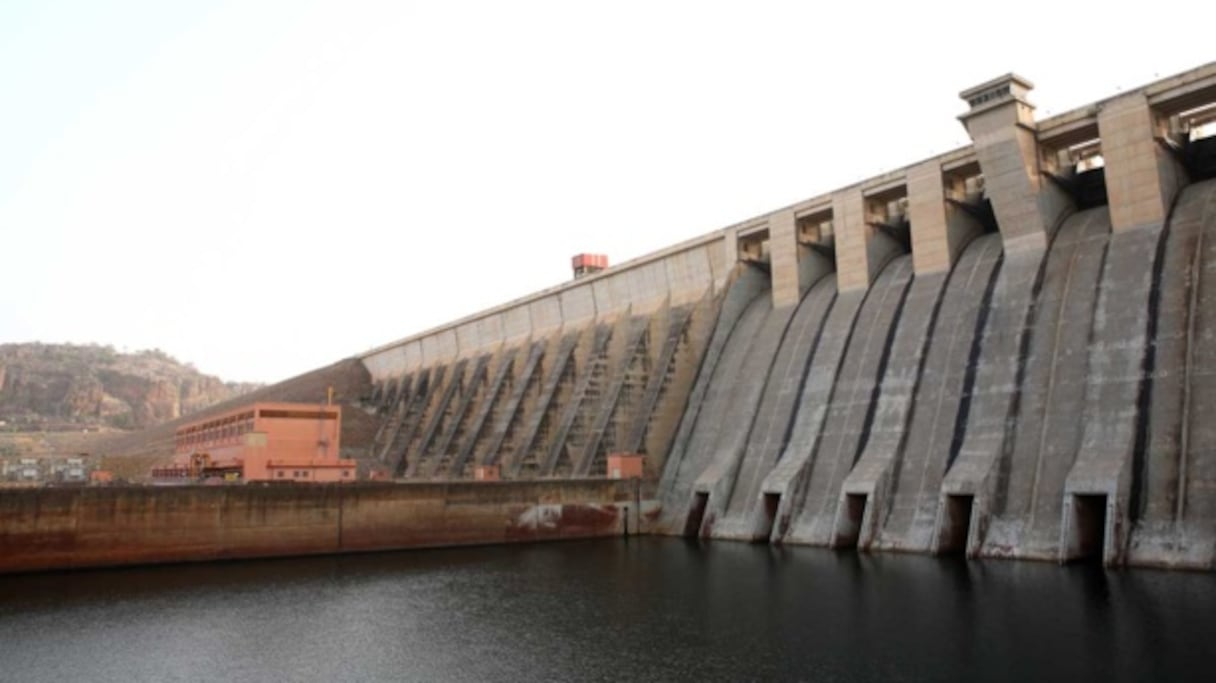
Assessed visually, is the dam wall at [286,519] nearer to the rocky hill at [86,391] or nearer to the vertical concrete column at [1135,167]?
the vertical concrete column at [1135,167]

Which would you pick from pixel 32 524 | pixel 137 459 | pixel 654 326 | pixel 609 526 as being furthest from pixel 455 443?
pixel 137 459

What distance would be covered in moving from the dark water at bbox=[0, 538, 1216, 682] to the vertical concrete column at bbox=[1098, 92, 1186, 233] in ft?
37.1

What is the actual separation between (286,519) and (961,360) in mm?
22121

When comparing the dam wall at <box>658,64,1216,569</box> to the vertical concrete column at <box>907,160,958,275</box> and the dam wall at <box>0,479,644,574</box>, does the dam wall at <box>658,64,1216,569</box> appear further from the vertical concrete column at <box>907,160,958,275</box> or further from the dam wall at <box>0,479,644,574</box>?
the dam wall at <box>0,479,644,574</box>

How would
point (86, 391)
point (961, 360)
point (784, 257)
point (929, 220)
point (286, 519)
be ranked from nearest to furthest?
point (961, 360) → point (286, 519) → point (929, 220) → point (784, 257) → point (86, 391)

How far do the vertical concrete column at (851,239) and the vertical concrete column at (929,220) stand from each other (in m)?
2.29

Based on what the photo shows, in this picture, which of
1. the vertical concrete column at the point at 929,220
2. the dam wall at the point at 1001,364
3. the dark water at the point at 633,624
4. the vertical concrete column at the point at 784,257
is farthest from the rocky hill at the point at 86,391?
the vertical concrete column at the point at 929,220

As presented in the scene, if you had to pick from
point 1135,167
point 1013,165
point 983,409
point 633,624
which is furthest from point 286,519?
point 1135,167

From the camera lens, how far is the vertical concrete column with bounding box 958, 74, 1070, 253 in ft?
89.5

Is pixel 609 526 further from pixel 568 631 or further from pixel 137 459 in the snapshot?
pixel 137 459

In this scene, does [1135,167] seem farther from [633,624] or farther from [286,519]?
[286,519]

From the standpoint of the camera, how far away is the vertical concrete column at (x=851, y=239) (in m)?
33.2

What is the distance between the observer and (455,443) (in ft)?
181

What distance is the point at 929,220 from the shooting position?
100ft
